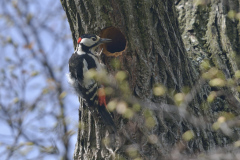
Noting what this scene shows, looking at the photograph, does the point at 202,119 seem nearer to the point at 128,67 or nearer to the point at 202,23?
the point at 128,67

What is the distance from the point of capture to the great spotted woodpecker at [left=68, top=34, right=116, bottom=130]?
332cm

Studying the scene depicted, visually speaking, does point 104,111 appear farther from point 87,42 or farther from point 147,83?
point 87,42

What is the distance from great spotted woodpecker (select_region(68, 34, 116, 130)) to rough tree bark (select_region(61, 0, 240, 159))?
3.8 inches

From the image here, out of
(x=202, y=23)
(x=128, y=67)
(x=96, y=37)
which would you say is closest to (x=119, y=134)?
(x=128, y=67)

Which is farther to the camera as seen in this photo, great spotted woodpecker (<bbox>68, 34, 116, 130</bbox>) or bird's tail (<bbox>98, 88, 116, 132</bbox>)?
great spotted woodpecker (<bbox>68, 34, 116, 130</bbox>)

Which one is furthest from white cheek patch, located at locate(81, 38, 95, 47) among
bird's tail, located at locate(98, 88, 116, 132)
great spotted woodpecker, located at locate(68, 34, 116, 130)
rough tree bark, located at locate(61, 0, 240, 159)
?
bird's tail, located at locate(98, 88, 116, 132)

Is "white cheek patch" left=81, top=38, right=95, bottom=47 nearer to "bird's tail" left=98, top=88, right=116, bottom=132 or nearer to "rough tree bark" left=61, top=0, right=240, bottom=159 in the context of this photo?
"rough tree bark" left=61, top=0, right=240, bottom=159

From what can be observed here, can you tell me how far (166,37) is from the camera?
10.6 ft

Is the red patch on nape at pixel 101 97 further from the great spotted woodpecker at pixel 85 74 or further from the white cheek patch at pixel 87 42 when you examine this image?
the white cheek patch at pixel 87 42

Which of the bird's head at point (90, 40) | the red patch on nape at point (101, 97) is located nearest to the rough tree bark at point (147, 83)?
the bird's head at point (90, 40)

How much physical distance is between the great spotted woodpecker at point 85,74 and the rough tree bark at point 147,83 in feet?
0.32

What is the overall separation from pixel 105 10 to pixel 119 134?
1.21 m

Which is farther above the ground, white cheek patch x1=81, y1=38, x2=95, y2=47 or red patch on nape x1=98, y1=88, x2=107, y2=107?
white cheek patch x1=81, y1=38, x2=95, y2=47

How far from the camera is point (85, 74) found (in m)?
3.72
